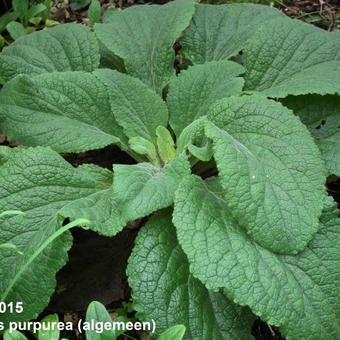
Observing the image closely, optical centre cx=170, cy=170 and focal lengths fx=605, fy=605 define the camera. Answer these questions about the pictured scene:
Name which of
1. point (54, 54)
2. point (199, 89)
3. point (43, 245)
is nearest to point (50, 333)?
point (43, 245)

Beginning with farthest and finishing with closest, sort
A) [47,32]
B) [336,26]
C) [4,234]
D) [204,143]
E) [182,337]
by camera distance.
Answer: [336,26] < [47,32] < [204,143] < [4,234] < [182,337]

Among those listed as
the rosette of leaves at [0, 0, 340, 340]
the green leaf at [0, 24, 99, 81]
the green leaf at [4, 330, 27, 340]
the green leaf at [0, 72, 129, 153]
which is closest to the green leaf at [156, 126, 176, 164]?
the rosette of leaves at [0, 0, 340, 340]

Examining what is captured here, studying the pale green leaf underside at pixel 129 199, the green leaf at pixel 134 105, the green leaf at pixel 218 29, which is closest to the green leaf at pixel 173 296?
the pale green leaf underside at pixel 129 199

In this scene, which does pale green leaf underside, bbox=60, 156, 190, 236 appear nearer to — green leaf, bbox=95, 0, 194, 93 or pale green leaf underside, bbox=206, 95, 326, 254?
pale green leaf underside, bbox=206, 95, 326, 254

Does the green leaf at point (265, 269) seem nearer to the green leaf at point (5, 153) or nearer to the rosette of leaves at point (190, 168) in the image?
the rosette of leaves at point (190, 168)

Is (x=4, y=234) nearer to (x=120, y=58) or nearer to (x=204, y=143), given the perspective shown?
(x=204, y=143)

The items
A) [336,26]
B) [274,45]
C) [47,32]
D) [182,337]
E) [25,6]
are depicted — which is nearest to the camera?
[182,337]

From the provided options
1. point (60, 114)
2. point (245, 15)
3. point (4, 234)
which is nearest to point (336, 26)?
point (245, 15)
